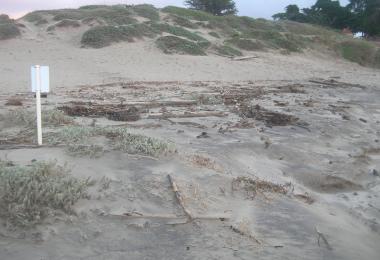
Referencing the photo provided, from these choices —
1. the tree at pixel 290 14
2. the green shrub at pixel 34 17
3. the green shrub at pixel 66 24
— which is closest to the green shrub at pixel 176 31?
the green shrub at pixel 66 24

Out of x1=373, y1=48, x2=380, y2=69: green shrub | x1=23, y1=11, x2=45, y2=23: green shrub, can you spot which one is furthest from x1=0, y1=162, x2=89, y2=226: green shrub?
x1=373, y1=48, x2=380, y2=69: green shrub

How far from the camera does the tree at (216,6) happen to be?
141 ft

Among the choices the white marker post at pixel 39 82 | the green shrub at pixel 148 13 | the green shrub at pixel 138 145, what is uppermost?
the green shrub at pixel 148 13

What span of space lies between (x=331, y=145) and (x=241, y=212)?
387cm

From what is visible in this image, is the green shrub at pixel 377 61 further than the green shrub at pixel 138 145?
Yes

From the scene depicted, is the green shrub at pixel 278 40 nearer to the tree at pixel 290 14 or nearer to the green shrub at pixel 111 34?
the green shrub at pixel 111 34

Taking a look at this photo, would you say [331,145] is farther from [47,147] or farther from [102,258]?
[102,258]

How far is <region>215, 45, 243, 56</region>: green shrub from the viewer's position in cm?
2202

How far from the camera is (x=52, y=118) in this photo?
23.7 feet

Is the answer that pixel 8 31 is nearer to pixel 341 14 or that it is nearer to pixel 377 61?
pixel 377 61

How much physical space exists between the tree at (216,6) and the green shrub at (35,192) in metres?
40.1

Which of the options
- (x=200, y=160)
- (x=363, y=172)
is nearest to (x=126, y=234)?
(x=200, y=160)

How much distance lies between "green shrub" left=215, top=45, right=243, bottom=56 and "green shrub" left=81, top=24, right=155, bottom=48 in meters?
3.03

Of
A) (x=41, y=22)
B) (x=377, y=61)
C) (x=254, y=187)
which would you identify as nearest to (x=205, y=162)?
(x=254, y=187)
